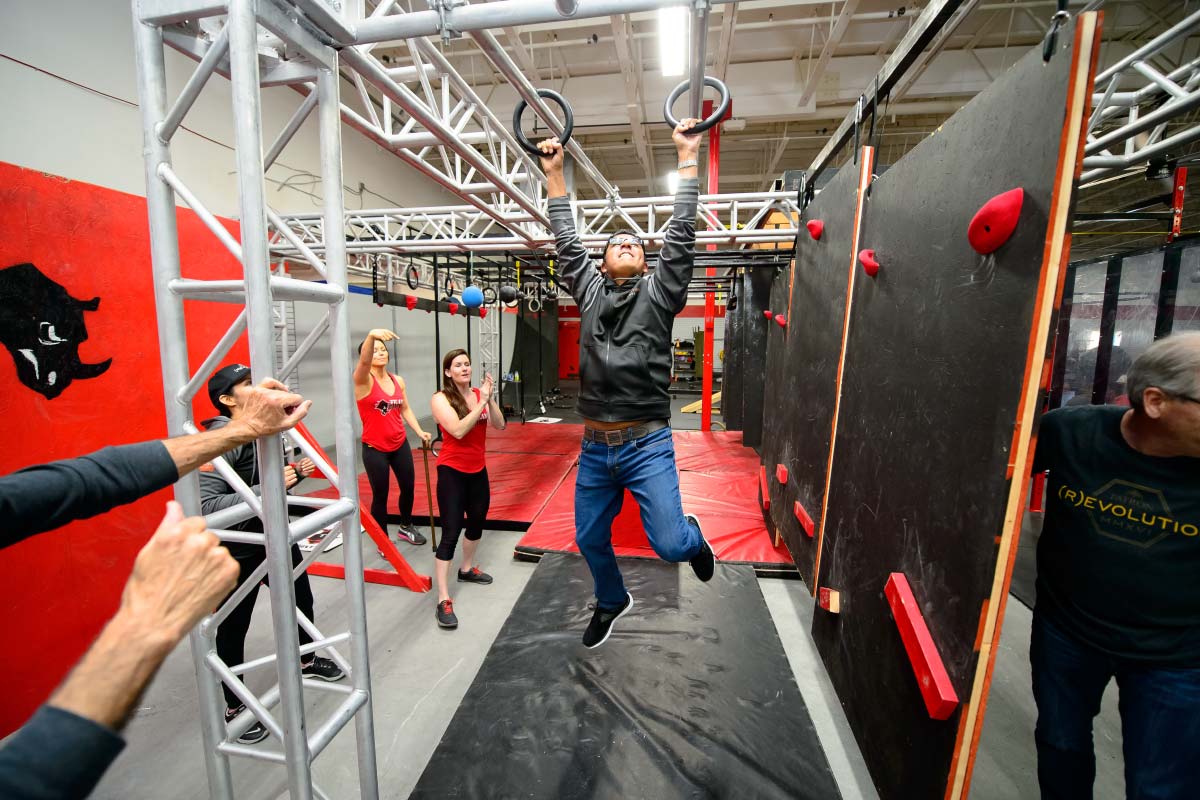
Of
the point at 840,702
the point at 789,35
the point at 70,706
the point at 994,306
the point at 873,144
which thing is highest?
the point at 789,35

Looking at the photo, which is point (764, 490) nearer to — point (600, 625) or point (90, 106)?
point (600, 625)

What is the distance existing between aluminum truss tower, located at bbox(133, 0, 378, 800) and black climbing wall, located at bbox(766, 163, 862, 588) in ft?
7.27

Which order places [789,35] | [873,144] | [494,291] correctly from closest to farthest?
[873,144] → [789,35] → [494,291]

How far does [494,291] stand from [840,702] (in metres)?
8.24

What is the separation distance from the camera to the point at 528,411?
455 inches

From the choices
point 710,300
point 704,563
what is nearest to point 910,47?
point 704,563

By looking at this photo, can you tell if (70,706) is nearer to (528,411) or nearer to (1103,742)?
(1103,742)

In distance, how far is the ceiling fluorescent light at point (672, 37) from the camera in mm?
3756

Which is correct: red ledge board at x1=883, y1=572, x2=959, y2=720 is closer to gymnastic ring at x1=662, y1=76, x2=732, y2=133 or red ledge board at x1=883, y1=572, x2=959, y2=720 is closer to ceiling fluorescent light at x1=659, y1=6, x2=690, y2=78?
gymnastic ring at x1=662, y1=76, x2=732, y2=133

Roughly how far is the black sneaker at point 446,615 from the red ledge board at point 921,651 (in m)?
2.40

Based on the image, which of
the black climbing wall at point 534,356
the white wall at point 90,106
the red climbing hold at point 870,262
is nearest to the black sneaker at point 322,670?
the red climbing hold at point 870,262

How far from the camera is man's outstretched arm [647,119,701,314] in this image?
2004 mm

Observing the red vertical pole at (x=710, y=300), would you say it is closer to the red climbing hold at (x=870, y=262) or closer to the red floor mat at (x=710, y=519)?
the red floor mat at (x=710, y=519)

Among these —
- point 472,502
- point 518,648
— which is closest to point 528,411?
point 472,502
